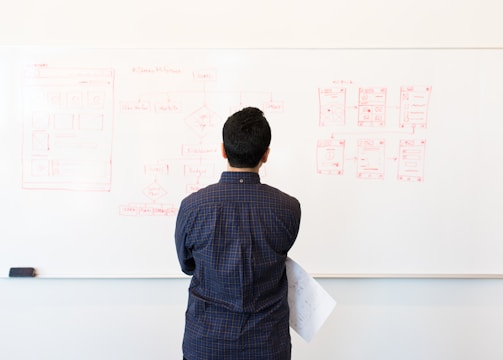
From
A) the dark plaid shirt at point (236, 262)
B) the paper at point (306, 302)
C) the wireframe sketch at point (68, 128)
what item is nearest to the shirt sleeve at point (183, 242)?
the dark plaid shirt at point (236, 262)

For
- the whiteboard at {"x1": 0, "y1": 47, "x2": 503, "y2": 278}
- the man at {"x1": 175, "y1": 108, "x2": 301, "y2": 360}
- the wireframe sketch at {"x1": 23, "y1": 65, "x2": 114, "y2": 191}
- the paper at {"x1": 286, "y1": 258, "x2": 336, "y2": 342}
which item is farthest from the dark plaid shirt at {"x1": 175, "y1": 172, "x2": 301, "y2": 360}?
the wireframe sketch at {"x1": 23, "y1": 65, "x2": 114, "y2": 191}

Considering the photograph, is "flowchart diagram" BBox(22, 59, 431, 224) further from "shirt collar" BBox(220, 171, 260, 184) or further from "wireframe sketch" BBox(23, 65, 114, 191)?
"shirt collar" BBox(220, 171, 260, 184)

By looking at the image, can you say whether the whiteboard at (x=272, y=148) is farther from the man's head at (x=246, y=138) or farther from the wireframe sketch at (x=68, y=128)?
the man's head at (x=246, y=138)

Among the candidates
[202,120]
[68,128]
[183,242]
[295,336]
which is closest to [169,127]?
[202,120]

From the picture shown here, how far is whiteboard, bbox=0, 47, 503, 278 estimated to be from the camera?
1744mm

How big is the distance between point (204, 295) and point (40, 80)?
4.60 feet

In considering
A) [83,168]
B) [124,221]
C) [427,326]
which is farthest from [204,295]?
[427,326]

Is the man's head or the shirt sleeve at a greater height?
the man's head

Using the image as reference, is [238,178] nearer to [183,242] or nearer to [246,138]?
[246,138]

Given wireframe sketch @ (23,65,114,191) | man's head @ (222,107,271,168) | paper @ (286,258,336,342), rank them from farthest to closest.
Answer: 1. wireframe sketch @ (23,65,114,191)
2. paper @ (286,258,336,342)
3. man's head @ (222,107,271,168)

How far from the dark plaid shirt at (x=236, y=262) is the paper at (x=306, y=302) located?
12 centimetres

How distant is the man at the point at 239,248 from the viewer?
103cm

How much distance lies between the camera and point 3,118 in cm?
175

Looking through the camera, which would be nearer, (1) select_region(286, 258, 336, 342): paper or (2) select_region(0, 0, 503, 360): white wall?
(1) select_region(286, 258, 336, 342): paper
